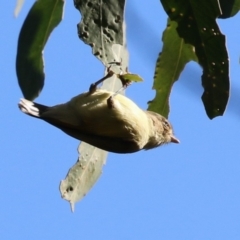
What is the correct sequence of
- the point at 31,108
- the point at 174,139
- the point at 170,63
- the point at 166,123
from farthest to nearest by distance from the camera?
1. the point at 174,139
2. the point at 166,123
3. the point at 170,63
4. the point at 31,108

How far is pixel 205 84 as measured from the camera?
2.72 meters

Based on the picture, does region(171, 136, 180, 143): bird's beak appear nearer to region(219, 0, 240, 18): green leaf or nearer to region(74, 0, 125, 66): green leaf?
region(219, 0, 240, 18): green leaf

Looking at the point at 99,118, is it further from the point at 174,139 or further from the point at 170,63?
the point at 174,139

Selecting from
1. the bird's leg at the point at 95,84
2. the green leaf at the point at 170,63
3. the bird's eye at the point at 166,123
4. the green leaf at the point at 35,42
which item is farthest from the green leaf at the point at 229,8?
the bird's eye at the point at 166,123

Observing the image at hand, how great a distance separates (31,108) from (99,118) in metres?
0.30

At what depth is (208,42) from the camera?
2.69 metres

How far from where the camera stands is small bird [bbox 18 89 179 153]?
8.95ft

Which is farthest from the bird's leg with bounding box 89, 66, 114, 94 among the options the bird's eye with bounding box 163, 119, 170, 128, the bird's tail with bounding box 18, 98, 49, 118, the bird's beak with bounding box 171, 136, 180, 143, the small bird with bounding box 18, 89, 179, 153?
the bird's beak with bounding box 171, 136, 180, 143

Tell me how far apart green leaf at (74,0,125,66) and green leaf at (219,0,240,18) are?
46 cm

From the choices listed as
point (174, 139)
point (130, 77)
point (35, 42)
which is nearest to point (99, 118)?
point (130, 77)

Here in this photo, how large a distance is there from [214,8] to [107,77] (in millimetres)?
518

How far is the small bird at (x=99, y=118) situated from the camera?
8.95 ft

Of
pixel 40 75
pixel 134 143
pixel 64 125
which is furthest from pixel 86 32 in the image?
pixel 134 143

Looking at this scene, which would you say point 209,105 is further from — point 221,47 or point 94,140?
point 94,140
